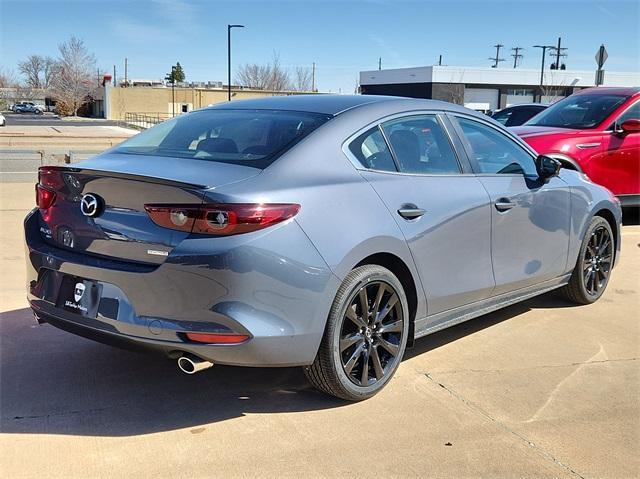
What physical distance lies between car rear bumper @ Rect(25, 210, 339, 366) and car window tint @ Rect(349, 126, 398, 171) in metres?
0.77

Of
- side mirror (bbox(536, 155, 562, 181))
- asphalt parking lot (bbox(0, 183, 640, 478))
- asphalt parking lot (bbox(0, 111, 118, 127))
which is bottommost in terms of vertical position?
asphalt parking lot (bbox(0, 183, 640, 478))

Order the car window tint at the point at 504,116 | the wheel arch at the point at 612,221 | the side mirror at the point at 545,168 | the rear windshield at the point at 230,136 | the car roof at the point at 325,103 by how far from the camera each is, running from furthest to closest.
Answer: the car window tint at the point at 504,116 → the wheel arch at the point at 612,221 → the side mirror at the point at 545,168 → the car roof at the point at 325,103 → the rear windshield at the point at 230,136

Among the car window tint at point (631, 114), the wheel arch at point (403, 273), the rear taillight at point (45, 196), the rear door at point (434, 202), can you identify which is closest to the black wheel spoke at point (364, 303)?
the wheel arch at point (403, 273)

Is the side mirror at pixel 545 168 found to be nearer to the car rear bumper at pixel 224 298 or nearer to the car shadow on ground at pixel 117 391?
the car shadow on ground at pixel 117 391

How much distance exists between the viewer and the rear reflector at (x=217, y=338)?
123 inches

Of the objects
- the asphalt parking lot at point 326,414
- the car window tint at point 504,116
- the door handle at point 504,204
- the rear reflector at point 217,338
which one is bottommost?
the asphalt parking lot at point 326,414

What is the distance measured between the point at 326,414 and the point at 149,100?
82.8 m

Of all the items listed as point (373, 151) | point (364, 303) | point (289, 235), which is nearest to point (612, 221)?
point (373, 151)

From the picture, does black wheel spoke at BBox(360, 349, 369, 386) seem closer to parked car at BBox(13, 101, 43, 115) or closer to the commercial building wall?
the commercial building wall

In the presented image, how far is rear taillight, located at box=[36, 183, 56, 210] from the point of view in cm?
362

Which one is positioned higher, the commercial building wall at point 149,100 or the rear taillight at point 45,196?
the commercial building wall at point 149,100

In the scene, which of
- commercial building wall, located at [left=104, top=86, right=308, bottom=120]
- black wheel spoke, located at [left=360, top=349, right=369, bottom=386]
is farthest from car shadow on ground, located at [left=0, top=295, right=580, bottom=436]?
commercial building wall, located at [left=104, top=86, right=308, bottom=120]

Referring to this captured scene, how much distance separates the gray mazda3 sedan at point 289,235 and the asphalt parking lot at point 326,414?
325 mm

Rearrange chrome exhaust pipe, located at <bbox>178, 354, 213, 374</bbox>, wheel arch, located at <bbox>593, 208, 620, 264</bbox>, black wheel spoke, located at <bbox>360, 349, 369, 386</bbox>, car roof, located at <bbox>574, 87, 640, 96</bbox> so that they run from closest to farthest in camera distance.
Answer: chrome exhaust pipe, located at <bbox>178, 354, 213, 374</bbox>, black wheel spoke, located at <bbox>360, 349, 369, 386</bbox>, wheel arch, located at <bbox>593, 208, 620, 264</bbox>, car roof, located at <bbox>574, 87, 640, 96</bbox>
